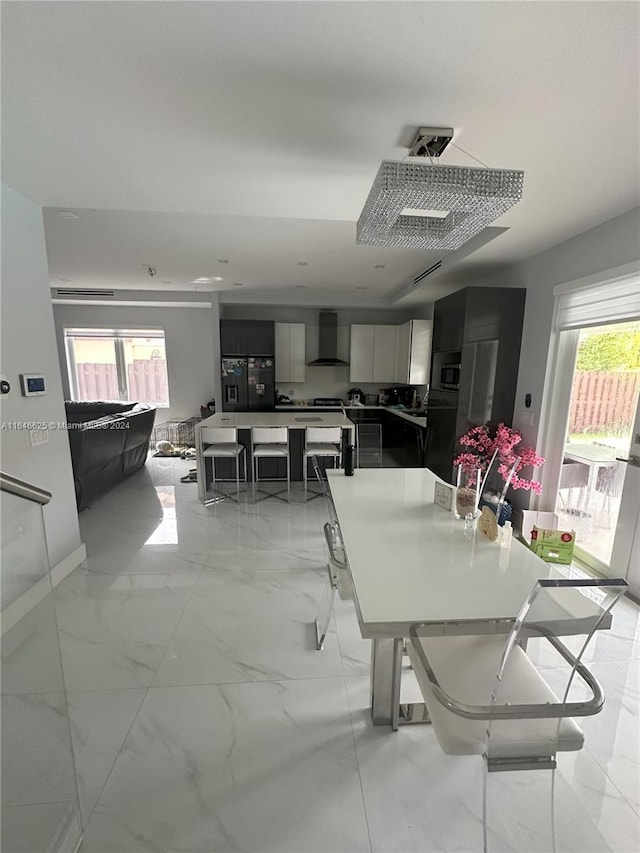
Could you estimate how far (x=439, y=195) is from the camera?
56.6 inches

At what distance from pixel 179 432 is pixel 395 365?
13.4 ft

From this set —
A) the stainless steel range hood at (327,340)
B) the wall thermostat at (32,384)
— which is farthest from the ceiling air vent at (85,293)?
the wall thermostat at (32,384)

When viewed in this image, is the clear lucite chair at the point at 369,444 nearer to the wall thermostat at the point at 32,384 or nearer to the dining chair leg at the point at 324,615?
the dining chair leg at the point at 324,615

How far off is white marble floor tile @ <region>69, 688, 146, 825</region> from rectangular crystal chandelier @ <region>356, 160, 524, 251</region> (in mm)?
2497

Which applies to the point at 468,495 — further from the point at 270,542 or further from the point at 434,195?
the point at 270,542

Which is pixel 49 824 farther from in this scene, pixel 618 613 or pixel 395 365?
pixel 395 365

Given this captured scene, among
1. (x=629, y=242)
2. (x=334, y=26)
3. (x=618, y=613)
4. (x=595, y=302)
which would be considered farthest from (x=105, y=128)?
(x=618, y=613)

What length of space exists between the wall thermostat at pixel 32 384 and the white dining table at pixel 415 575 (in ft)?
6.59

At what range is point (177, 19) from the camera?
1068 millimetres

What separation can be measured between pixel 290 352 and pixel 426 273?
8.72ft

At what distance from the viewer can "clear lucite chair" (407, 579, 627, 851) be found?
915 mm

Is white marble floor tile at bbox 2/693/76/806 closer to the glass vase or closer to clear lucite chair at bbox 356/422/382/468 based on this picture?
the glass vase

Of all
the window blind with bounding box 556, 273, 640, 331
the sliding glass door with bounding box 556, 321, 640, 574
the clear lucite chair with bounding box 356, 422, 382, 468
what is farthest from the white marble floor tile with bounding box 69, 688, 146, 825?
the window blind with bounding box 556, 273, 640, 331

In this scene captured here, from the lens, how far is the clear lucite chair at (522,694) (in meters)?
0.91
